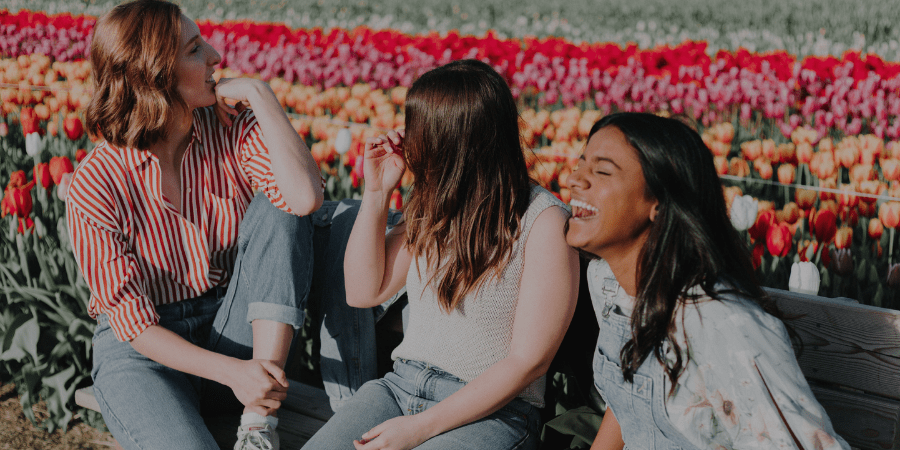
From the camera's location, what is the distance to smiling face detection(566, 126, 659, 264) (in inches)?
55.6

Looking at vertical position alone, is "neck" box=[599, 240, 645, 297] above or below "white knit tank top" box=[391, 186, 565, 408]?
above

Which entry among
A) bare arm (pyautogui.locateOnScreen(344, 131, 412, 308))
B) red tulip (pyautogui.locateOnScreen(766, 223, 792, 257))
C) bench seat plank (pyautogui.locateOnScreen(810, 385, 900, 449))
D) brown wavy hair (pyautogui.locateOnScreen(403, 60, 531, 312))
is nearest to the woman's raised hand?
bare arm (pyautogui.locateOnScreen(344, 131, 412, 308))

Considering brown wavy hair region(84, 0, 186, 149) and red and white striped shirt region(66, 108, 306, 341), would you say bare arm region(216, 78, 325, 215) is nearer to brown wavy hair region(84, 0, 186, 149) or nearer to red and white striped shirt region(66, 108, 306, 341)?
red and white striped shirt region(66, 108, 306, 341)

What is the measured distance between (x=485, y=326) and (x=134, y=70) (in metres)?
1.11

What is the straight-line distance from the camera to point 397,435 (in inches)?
65.4

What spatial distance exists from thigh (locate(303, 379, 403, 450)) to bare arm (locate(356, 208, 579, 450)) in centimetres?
A: 5

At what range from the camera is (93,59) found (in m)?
2.03

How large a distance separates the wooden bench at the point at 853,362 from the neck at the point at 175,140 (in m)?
1.58

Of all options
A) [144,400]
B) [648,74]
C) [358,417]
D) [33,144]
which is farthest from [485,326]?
[648,74]

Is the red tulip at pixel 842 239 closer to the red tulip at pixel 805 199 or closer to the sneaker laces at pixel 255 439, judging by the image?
the red tulip at pixel 805 199

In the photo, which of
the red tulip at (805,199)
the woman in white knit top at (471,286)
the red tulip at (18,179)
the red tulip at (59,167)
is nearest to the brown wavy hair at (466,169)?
the woman in white knit top at (471,286)

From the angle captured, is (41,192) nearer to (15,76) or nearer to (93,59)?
(93,59)

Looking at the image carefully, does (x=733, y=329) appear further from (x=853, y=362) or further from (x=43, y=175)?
(x=43, y=175)

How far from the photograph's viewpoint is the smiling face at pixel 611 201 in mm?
1411
